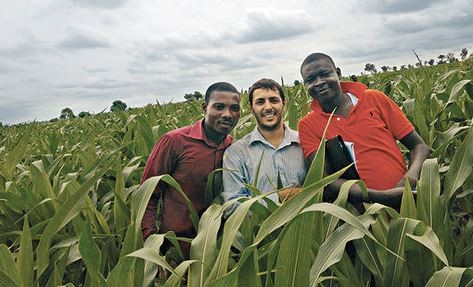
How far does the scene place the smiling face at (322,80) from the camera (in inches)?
83.1

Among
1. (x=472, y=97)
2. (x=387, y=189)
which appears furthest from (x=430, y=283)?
(x=472, y=97)

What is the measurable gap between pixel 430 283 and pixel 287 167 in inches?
39.1

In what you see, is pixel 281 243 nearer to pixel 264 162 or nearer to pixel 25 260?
pixel 25 260

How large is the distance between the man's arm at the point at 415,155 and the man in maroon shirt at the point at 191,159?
2.42 ft

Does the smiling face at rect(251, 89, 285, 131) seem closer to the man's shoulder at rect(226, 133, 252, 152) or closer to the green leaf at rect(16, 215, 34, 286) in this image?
the man's shoulder at rect(226, 133, 252, 152)

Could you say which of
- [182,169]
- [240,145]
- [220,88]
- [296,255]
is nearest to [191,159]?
[182,169]

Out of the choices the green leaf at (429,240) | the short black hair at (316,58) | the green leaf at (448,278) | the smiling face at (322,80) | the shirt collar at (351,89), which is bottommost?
the green leaf at (448,278)

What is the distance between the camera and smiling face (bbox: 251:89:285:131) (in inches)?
81.4

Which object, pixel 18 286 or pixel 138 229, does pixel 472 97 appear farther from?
pixel 18 286

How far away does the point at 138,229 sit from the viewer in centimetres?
135

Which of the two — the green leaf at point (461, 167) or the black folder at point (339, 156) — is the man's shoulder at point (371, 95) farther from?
the green leaf at point (461, 167)

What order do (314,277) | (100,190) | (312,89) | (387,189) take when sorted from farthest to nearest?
(100,190) < (312,89) < (387,189) < (314,277)

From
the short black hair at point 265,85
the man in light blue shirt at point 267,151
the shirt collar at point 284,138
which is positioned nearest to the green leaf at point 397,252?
the man in light blue shirt at point 267,151

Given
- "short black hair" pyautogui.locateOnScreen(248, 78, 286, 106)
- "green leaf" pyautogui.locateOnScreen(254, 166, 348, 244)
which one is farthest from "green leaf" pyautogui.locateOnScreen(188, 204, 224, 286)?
"short black hair" pyautogui.locateOnScreen(248, 78, 286, 106)
